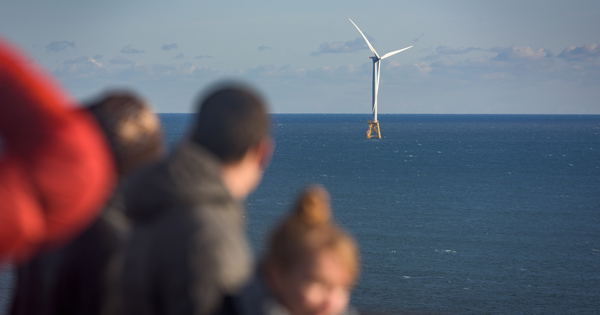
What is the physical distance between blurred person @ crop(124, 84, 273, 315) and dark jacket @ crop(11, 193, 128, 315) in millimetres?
498

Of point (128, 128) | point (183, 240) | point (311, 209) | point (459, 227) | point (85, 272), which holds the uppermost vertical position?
point (128, 128)

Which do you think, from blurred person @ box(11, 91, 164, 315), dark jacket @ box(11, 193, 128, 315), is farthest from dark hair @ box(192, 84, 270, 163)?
dark jacket @ box(11, 193, 128, 315)

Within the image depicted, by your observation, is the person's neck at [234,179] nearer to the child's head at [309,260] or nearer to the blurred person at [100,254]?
the child's head at [309,260]

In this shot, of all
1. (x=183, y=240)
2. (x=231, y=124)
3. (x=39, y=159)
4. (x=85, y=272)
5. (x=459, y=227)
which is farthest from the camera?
(x=459, y=227)

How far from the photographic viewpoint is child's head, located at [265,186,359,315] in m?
2.54

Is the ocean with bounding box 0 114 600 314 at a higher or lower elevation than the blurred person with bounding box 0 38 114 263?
lower

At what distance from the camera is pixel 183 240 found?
97.8 inches

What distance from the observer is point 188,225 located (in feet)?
8.23

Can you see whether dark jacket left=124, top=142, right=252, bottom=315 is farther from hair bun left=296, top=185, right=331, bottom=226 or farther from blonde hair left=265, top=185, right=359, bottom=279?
hair bun left=296, top=185, right=331, bottom=226

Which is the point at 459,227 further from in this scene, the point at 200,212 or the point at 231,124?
the point at 200,212

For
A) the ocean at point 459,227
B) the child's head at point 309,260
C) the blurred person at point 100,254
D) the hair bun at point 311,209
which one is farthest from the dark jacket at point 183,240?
the ocean at point 459,227

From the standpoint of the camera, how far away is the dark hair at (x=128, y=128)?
3.28 metres

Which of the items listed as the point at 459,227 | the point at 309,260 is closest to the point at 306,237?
the point at 309,260

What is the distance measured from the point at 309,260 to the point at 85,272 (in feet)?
4.36
